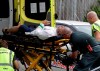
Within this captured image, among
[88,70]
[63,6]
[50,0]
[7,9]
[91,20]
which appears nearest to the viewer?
[88,70]

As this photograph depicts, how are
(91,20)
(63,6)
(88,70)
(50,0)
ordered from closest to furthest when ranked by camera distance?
(88,70)
(91,20)
(50,0)
(63,6)

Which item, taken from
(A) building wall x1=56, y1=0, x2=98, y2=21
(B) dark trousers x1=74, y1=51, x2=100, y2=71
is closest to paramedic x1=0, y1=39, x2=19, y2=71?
(B) dark trousers x1=74, y1=51, x2=100, y2=71

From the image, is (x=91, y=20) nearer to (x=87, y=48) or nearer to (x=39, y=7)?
(x=87, y=48)

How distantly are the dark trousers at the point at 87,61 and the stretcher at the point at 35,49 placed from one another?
54 cm

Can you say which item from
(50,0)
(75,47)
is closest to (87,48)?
(75,47)

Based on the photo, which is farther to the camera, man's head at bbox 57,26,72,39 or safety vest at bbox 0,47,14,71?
man's head at bbox 57,26,72,39

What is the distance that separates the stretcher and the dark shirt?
33 centimetres

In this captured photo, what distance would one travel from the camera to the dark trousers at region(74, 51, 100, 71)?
30.2 ft

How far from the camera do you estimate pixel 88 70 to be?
912cm

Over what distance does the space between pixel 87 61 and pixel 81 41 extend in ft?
1.31

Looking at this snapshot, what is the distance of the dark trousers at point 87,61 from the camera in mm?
9203

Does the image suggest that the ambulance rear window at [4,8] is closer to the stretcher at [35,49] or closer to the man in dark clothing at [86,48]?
the stretcher at [35,49]

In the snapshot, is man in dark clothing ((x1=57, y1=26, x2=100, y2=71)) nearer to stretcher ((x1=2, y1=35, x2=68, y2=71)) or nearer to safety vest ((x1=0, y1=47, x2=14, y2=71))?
stretcher ((x1=2, y1=35, x2=68, y2=71))

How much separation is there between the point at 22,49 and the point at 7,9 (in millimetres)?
2638
